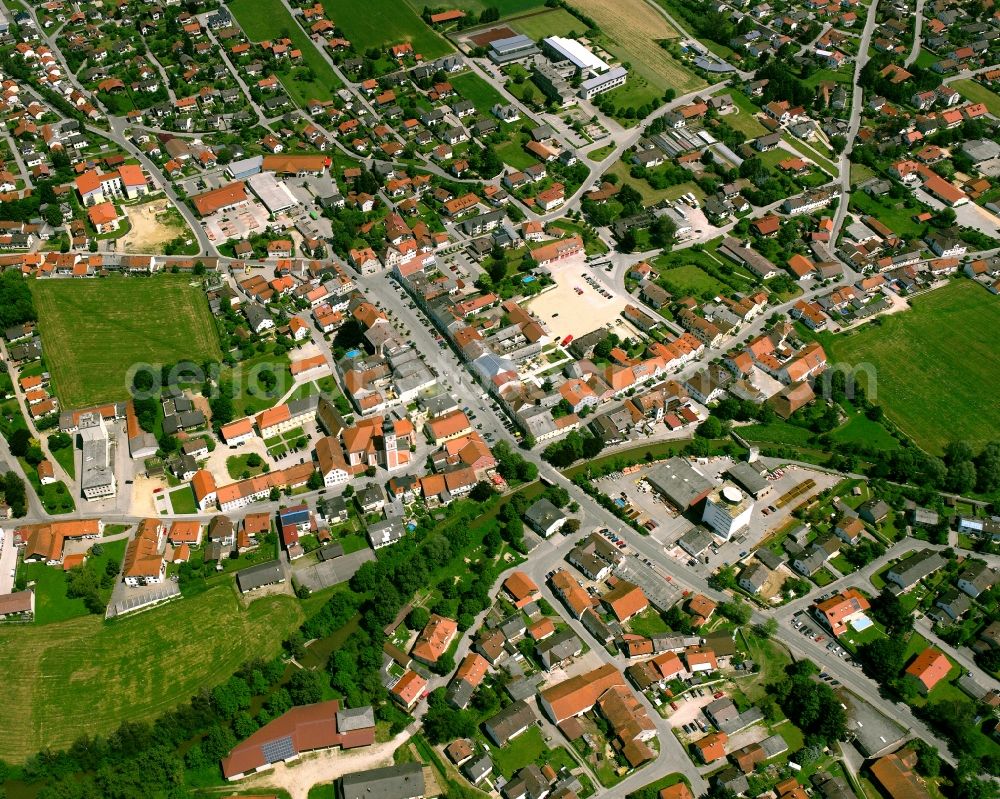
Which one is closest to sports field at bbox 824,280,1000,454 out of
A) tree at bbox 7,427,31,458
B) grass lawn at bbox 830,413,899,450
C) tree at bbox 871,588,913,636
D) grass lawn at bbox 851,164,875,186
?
grass lawn at bbox 830,413,899,450

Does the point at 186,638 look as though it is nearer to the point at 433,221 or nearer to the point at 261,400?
the point at 261,400

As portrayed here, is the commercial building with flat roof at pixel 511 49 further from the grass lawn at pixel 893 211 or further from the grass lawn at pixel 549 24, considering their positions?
the grass lawn at pixel 893 211

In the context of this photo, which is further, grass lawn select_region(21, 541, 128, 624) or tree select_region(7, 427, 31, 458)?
tree select_region(7, 427, 31, 458)

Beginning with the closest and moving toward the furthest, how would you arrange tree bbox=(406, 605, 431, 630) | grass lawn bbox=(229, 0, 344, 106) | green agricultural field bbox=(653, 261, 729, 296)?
tree bbox=(406, 605, 431, 630)
green agricultural field bbox=(653, 261, 729, 296)
grass lawn bbox=(229, 0, 344, 106)

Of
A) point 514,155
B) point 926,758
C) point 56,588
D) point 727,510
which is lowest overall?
point 926,758

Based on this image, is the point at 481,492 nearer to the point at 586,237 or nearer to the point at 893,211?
the point at 586,237

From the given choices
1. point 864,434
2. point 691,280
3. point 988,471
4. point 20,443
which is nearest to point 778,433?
point 864,434

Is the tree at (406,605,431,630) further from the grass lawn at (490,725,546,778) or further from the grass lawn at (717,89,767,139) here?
the grass lawn at (717,89,767,139)
